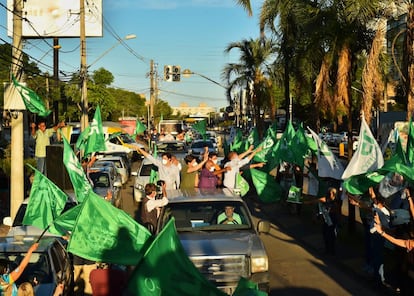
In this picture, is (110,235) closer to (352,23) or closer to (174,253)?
(174,253)

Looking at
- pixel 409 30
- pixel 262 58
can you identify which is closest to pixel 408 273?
pixel 409 30

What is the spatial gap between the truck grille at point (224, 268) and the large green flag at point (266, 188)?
29.7 feet

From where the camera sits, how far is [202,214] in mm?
9352

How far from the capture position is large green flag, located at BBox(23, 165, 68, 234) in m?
9.45

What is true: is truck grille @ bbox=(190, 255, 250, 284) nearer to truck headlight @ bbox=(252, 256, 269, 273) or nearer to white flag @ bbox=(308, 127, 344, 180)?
truck headlight @ bbox=(252, 256, 269, 273)

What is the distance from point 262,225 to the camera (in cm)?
908

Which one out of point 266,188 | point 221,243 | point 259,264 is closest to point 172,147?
point 266,188

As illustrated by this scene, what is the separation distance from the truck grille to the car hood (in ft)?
0.20

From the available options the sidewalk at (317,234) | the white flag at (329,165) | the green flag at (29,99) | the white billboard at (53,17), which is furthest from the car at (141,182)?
the white billboard at (53,17)

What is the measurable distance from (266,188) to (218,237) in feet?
28.6

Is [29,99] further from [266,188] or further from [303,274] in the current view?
[303,274]

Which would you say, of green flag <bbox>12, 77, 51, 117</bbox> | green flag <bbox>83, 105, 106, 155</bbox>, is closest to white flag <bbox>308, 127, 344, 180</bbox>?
green flag <bbox>83, 105, 106, 155</bbox>

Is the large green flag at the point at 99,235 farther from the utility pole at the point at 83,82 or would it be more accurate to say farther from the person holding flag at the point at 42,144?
Answer: the utility pole at the point at 83,82

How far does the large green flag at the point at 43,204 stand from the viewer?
9446 mm
